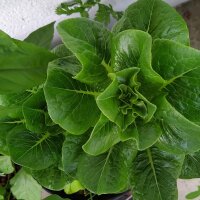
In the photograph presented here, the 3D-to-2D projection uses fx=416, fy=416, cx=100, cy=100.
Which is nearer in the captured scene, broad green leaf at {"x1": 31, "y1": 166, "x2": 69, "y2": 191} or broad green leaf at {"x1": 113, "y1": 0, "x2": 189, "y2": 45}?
broad green leaf at {"x1": 113, "y1": 0, "x2": 189, "y2": 45}

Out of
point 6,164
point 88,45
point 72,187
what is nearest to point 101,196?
point 72,187

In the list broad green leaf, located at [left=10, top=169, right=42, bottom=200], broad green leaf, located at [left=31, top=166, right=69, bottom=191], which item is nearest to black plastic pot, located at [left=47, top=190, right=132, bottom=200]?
broad green leaf, located at [left=10, top=169, right=42, bottom=200]

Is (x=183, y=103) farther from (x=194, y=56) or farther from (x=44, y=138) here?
(x=44, y=138)

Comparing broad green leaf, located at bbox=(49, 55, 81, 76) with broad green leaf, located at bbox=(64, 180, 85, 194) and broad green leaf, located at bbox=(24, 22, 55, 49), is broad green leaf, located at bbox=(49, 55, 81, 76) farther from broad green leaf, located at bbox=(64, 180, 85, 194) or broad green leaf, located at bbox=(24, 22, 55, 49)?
broad green leaf, located at bbox=(64, 180, 85, 194)

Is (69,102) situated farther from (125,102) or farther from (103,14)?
(103,14)

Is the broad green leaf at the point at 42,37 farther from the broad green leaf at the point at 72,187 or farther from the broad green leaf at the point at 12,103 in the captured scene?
the broad green leaf at the point at 72,187

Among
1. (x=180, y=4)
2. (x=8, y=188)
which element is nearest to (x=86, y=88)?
(x=8, y=188)
